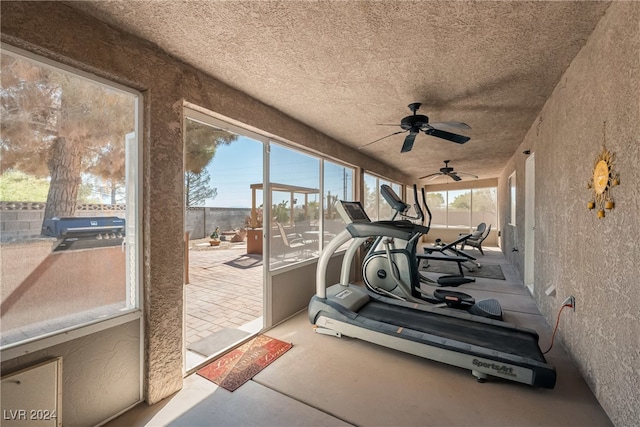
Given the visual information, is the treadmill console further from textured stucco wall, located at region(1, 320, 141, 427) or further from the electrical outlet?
textured stucco wall, located at region(1, 320, 141, 427)

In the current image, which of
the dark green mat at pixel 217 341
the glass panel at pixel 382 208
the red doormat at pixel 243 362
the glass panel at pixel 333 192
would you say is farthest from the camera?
the glass panel at pixel 382 208

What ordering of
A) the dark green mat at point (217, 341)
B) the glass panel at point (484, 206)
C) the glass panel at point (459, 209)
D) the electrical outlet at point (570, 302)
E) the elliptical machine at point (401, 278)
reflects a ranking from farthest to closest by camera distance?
the glass panel at point (459, 209) < the glass panel at point (484, 206) < the elliptical machine at point (401, 278) < the dark green mat at point (217, 341) < the electrical outlet at point (570, 302)

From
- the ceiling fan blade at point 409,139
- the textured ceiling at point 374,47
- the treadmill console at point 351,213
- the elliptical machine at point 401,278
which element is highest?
the textured ceiling at point 374,47

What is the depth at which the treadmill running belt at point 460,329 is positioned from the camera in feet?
7.06

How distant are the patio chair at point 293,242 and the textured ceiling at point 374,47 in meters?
1.43

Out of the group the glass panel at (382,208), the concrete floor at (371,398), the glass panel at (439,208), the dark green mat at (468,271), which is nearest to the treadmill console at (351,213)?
the concrete floor at (371,398)

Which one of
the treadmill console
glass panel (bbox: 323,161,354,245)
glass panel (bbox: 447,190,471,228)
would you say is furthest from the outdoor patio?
glass panel (bbox: 447,190,471,228)

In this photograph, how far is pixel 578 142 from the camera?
6.82 feet

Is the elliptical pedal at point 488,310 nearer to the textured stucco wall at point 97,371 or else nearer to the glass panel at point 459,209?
the textured stucco wall at point 97,371

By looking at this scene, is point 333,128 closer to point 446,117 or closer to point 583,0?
point 446,117

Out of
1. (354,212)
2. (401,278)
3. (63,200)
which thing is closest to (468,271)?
(401,278)

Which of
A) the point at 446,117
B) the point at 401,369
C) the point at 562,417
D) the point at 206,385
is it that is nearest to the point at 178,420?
the point at 206,385

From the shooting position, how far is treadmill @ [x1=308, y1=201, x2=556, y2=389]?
1939 millimetres

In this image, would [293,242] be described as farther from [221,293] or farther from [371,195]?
[371,195]
